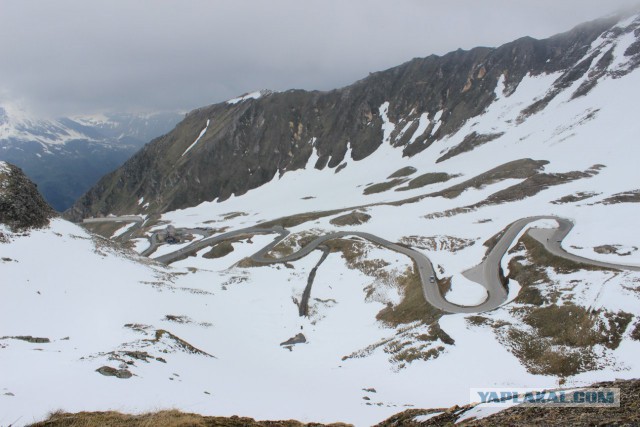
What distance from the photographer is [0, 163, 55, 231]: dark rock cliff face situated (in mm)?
46625

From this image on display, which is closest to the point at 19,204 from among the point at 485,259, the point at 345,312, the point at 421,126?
the point at 345,312

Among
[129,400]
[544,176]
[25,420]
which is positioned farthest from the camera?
[544,176]

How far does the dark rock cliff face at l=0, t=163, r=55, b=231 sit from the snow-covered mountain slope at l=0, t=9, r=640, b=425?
1.94 m

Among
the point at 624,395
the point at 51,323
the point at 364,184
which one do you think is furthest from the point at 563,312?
the point at 364,184

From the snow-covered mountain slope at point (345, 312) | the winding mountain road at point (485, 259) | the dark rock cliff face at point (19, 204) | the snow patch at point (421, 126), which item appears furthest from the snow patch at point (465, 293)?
the snow patch at point (421, 126)

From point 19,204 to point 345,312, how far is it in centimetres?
4616

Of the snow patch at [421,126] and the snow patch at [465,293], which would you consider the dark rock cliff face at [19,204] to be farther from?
the snow patch at [421,126]

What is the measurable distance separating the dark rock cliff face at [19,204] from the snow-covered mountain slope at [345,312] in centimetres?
194

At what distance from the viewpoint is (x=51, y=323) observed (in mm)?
31750

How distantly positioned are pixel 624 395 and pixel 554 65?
200m

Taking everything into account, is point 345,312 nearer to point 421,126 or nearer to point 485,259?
point 485,259

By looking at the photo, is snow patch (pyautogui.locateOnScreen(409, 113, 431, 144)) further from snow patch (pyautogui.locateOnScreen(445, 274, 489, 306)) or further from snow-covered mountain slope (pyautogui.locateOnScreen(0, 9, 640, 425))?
snow patch (pyautogui.locateOnScreen(445, 274, 489, 306))

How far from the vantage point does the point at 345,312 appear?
5491 cm

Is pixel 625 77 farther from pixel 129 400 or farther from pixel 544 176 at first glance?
pixel 129 400
